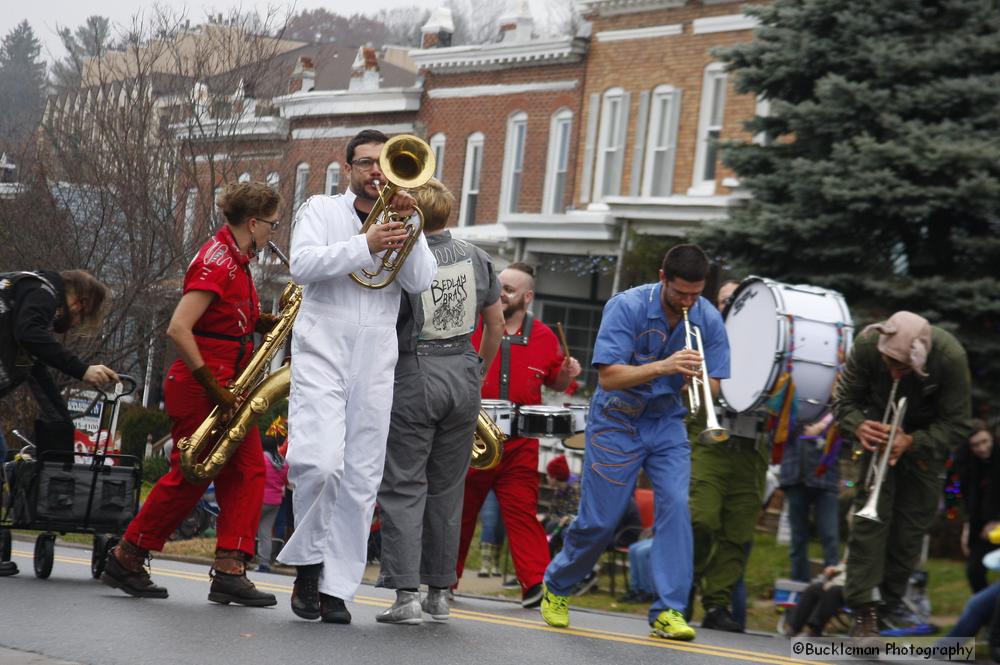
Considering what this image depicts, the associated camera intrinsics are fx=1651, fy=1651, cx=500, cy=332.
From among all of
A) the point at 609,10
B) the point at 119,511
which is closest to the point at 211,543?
the point at 119,511

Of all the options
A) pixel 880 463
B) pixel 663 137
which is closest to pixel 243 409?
pixel 880 463

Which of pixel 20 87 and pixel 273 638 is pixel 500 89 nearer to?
pixel 20 87

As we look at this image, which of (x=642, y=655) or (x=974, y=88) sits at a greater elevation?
(x=974, y=88)

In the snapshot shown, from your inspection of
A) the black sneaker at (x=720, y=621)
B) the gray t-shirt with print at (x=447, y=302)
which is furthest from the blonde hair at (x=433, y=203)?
the black sneaker at (x=720, y=621)

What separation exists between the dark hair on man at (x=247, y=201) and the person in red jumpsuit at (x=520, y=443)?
2258 mm

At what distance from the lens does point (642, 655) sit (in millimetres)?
7684

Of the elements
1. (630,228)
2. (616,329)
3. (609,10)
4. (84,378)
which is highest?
(609,10)

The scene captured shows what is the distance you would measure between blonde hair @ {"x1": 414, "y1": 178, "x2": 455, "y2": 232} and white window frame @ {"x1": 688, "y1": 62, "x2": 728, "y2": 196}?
19754 millimetres

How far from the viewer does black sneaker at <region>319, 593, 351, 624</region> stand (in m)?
7.71

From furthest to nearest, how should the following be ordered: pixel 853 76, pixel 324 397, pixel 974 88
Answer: pixel 853 76, pixel 974 88, pixel 324 397

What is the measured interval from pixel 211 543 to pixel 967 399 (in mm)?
10843

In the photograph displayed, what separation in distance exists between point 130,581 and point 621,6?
23.0 m

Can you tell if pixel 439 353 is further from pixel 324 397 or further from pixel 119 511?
pixel 119 511

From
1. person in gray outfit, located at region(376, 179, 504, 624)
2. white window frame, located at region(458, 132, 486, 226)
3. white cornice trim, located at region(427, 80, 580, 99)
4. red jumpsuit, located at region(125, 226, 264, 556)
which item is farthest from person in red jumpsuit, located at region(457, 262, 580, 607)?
white window frame, located at region(458, 132, 486, 226)
